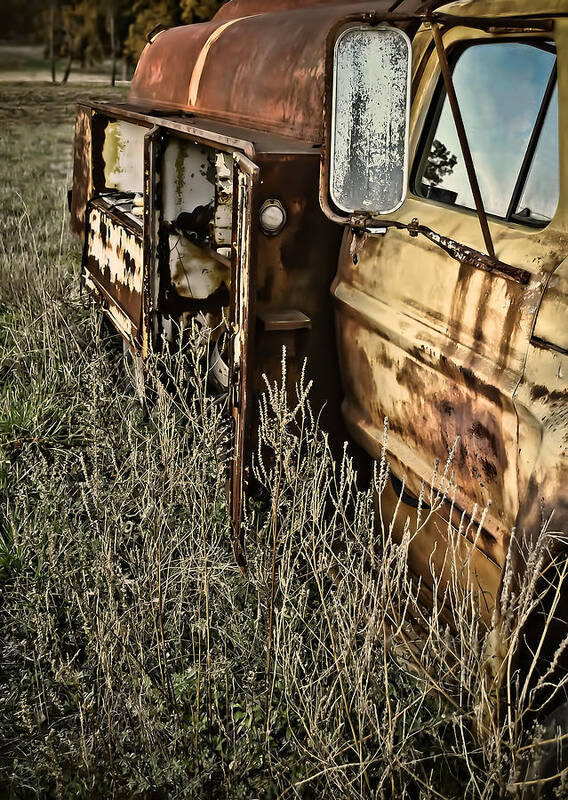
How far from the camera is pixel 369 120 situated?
5.84 feet

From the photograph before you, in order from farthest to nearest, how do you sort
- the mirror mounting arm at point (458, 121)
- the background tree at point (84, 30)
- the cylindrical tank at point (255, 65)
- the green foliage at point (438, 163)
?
the background tree at point (84, 30) < the cylindrical tank at point (255, 65) < the green foliage at point (438, 163) < the mirror mounting arm at point (458, 121)

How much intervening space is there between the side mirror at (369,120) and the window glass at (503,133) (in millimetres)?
340

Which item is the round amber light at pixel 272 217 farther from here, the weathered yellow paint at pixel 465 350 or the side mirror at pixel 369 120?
the side mirror at pixel 369 120

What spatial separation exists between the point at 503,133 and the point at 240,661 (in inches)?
67.5

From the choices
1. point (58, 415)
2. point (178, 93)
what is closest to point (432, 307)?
point (58, 415)

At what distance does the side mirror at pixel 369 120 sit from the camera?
174cm

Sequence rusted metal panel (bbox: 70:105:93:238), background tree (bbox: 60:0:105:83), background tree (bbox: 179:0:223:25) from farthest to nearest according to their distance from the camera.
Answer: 1. background tree (bbox: 60:0:105:83)
2. background tree (bbox: 179:0:223:25)
3. rusted metal panel (bbox: 70:105:93:238)

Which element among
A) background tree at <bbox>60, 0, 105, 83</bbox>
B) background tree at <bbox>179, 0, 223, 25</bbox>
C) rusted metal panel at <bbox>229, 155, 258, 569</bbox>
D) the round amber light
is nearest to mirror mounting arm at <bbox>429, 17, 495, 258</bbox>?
rusted metal panel at <bbox>229, 155, 258, 569</bbox>

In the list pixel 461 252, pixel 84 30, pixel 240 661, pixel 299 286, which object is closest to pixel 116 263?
pixel 299 286

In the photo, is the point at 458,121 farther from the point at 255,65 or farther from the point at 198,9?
the point at 198,9

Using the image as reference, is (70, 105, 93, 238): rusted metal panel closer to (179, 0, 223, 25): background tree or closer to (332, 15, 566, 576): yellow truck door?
(332, 15, 566, 576): yellow truck door

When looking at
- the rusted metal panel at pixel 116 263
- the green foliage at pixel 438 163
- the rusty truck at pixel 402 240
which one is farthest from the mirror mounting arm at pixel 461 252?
the rusted metal panel at pixel 116 263

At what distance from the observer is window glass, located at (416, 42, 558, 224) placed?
6.18 ft

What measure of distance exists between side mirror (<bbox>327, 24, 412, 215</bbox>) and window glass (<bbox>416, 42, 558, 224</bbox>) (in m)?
0.34
